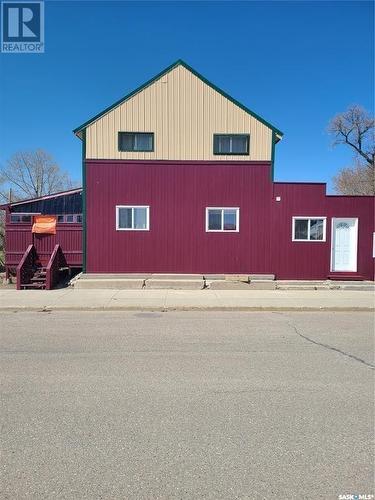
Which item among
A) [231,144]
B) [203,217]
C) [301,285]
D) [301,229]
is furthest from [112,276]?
[301,229]

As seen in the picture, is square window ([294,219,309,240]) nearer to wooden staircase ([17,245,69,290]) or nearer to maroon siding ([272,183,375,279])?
maroon siding ([272,183,375,279])

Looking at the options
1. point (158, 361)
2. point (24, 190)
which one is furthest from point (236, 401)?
point (24, 190)

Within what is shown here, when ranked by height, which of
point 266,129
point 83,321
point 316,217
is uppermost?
point 266,129

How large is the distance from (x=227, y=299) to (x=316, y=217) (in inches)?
244

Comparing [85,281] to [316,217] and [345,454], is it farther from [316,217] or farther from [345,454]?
[345,454]

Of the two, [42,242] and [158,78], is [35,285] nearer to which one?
[42,242]

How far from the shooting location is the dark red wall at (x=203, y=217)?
54.2ft

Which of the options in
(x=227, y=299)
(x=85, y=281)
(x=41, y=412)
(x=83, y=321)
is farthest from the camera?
(x=85, y=281)

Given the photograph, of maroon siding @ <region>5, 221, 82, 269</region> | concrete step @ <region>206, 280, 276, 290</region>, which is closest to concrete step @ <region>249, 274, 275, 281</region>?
concrete step @ <region>206, 280, 276, 290</region>

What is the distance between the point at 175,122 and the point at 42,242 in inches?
293

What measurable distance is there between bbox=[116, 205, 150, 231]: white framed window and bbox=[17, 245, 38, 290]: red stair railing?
12.0 feet

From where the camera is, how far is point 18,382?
207 inches

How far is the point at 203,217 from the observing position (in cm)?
1662

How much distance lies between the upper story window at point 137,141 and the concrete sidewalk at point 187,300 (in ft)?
19.8
